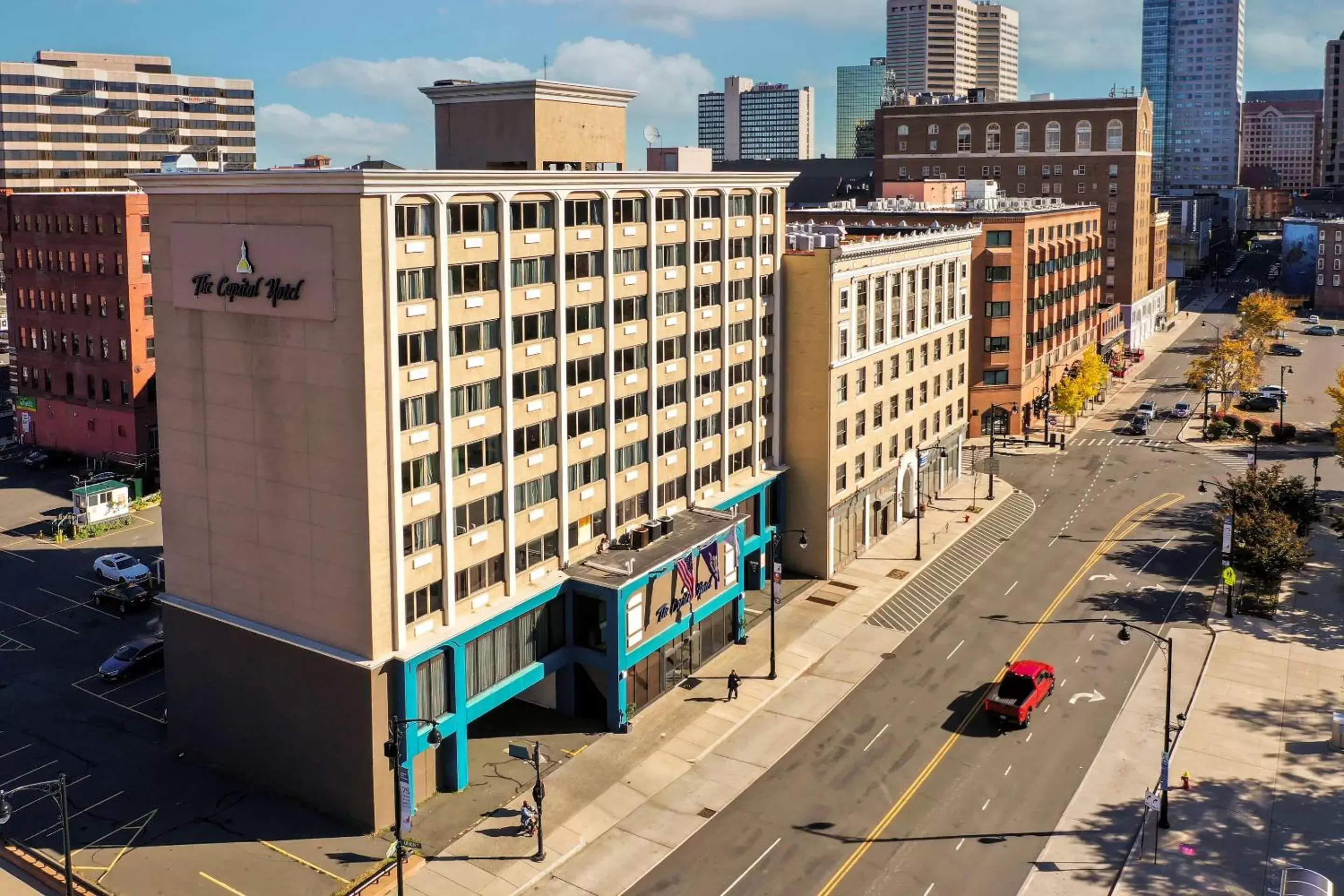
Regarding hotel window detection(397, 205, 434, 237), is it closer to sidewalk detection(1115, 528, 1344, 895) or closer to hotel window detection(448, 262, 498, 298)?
hotel window detection(448, 262, 498, 298)

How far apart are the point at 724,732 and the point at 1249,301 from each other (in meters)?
132

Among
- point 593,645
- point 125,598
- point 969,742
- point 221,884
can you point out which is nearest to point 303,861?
point 221,884

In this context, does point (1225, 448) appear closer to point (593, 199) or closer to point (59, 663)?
point (593, 199)

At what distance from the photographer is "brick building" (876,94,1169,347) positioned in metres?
167

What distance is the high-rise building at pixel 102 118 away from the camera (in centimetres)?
17225

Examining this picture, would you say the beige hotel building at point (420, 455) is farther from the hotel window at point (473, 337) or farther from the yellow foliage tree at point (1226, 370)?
the yellow foliage tree at point (1226, 370)

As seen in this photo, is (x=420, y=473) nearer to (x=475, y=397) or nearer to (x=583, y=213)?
(x=475, y=397)

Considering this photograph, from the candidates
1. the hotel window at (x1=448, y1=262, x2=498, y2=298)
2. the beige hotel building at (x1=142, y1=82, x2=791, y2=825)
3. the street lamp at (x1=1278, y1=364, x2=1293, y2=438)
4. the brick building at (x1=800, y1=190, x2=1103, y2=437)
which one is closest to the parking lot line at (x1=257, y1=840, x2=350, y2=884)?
the beige hotel building at (x1=142, y1=82, x2=791, y2=825)

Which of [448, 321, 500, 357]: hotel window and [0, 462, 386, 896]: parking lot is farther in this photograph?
[448, 321, 500, 357]: hotel window

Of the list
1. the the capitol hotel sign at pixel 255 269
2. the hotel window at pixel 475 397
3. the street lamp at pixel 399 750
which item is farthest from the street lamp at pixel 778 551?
the the capitol hotel sign at pixel 255 269

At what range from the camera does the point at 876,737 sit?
183 ft

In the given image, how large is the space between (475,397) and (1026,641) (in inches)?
1319

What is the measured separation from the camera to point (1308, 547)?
81.8 meters

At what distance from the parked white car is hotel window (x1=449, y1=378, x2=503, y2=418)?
36031 mm
